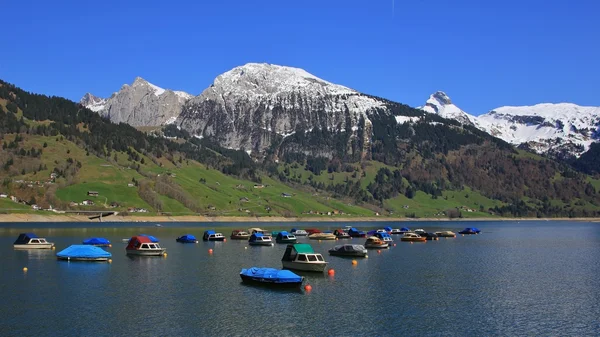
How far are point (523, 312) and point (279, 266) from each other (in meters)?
46.9

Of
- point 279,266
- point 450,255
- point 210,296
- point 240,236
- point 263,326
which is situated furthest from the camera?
point 240,236

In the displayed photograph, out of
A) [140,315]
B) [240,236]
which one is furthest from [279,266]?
[240,236]

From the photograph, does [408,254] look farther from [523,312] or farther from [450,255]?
[523,312]

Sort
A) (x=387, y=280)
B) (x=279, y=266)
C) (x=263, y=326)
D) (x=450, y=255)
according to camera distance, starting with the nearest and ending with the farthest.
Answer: (x=263, y=326)
(x=387, y=280)
(x=279, y=266)
(x=450, y=255)

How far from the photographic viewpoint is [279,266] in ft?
341

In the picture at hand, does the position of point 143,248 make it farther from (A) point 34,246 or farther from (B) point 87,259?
(A) point 34,246

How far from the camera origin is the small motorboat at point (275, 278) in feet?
254

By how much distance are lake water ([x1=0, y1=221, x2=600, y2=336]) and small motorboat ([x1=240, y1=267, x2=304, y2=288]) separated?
1918mm

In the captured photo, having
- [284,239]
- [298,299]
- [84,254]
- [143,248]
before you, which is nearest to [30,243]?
[143,248]

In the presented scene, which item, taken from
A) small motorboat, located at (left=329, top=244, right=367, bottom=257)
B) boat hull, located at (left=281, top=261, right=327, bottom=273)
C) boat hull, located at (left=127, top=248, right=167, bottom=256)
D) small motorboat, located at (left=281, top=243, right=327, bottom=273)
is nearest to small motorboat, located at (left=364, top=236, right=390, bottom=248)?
small motorboat, located at (left=329, top=244, right=367, bottom=257)

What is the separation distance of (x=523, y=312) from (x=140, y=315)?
137ft

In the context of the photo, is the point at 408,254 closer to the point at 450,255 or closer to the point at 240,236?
the point at 450,255

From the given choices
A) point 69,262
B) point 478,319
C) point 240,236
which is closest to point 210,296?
point 478,319

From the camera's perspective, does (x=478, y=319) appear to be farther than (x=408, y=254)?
No
